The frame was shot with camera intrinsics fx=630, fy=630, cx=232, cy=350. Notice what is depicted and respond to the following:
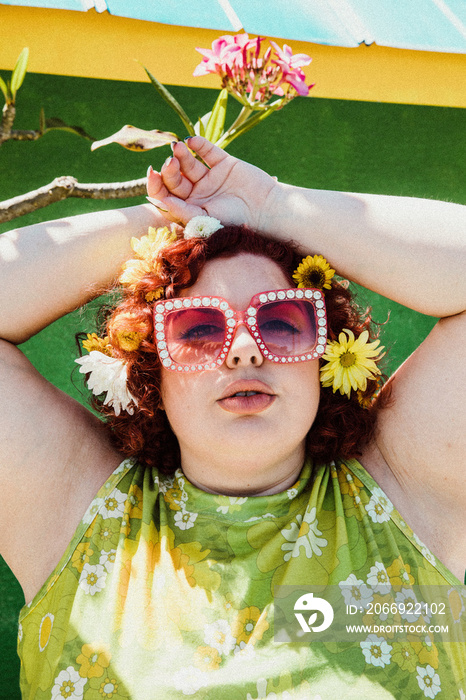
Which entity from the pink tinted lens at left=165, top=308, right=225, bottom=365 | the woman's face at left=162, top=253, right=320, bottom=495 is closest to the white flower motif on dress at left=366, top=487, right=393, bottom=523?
the woman's face at left=162, top=253, right=320, bottom=495

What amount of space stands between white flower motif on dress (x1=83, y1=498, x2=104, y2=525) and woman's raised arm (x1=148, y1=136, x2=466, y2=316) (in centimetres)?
77

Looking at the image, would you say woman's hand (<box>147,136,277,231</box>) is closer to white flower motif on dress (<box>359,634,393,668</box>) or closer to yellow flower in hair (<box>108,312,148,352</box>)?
yellow flower in hair (<box>108,312,148,352</box>)

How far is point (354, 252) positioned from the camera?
1.64 metres

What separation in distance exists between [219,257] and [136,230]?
25 centimetres

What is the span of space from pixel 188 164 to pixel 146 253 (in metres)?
0.25

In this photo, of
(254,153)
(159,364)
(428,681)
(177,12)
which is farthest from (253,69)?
(428,681)

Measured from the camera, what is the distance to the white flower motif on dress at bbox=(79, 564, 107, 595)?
153 centimetres

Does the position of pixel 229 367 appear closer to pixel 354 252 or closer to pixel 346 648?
pixel 354 252

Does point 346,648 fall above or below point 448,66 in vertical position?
below

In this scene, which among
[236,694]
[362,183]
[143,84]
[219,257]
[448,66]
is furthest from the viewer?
[362,183]

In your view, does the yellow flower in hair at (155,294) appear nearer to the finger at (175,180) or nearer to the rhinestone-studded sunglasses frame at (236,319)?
the rhinestone-studded sunglasses frame at (236,319)

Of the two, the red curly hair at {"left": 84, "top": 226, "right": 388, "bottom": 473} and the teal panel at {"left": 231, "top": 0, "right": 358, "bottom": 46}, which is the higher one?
the teal panel at {"left": 231, "top": 0, "right": 358, "bottom": 46}

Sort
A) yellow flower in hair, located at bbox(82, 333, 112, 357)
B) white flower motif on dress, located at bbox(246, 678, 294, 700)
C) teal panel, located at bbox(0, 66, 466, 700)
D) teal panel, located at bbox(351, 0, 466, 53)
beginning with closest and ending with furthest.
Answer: white flower motif on dress, located at bbox(246, 678, 294, 700)
yellow flower in hair, located at bbox(82, 333, 112, 357)
teal panel, located at bbox(351, 0, 466, 53)
teal panel, located at bbox(0, 66, 466, 700)

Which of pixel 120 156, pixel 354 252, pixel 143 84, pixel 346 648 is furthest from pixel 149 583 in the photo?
pixel 143 84
